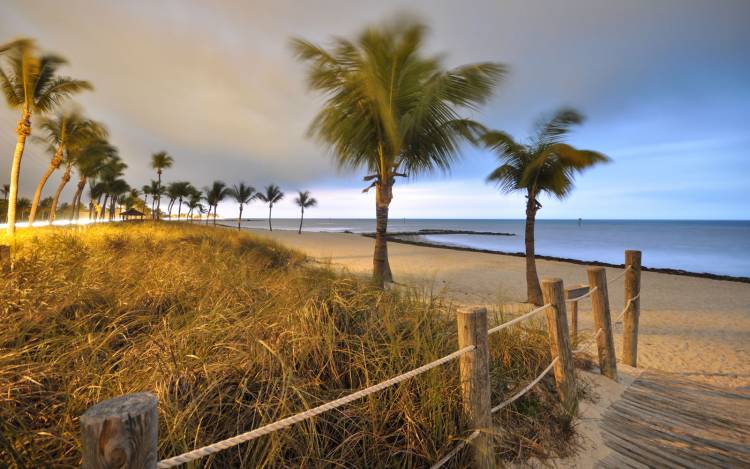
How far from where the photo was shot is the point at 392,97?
636 centimetres

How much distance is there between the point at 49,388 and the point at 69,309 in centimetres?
136

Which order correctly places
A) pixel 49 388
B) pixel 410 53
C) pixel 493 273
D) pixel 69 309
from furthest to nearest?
1. pixel 493 273
2. pixel 410 53
3. pixel 69 309
4. pixel 49 388

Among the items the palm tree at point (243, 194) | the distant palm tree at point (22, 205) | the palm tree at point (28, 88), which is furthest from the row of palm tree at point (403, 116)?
the distant palm tree at point (22, 205)

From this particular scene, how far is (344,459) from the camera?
5.81 ft

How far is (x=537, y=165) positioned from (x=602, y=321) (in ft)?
15.0

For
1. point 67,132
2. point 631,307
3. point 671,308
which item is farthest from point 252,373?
point 67,132

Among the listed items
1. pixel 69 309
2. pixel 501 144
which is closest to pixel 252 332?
pixel 69 309

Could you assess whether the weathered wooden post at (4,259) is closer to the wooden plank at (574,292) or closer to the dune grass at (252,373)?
the dune grass at (252,373)

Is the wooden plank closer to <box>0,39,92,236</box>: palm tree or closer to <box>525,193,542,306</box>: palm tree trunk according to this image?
<box>525,193,542,306</box>: palm tree trunk

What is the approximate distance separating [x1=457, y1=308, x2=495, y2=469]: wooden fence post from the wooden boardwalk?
108 cm

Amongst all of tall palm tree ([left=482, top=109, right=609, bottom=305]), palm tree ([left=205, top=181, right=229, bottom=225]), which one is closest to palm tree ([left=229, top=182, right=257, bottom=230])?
palm tree ([left=205, top=181, right=229, bottom=225])

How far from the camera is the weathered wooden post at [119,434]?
0.73 meters

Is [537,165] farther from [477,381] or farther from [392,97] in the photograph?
[477,381]

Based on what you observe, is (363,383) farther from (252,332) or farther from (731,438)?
(731,438)
